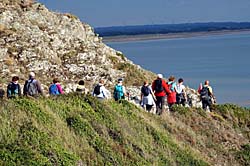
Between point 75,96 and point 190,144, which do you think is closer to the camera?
point 75,96

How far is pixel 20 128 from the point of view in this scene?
47.8 ft

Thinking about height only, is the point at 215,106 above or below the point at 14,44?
below

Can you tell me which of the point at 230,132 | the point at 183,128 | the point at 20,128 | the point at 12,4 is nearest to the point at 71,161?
the point at 20,128

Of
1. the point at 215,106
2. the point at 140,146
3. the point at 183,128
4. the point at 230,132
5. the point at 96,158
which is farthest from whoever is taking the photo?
the point at 215,106

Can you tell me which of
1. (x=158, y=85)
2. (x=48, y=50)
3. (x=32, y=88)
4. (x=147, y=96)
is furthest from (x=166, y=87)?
(x=48, y=50)

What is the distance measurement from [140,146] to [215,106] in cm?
1246

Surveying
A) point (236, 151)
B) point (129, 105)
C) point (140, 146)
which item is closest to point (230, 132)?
point (236, 151)

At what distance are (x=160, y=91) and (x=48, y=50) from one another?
372 inches

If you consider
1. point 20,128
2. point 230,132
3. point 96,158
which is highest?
point 20,128

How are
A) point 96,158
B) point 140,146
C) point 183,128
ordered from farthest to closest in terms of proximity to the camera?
point 183,128, point 140,146, point 96,158

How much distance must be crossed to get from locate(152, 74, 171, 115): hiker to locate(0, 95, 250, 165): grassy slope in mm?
444

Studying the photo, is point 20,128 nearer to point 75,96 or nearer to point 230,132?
point 75,96

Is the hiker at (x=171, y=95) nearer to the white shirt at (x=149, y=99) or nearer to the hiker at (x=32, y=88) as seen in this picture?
the white shirt at (x=149, y=99)

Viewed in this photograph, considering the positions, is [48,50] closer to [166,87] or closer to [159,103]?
[159,103]
